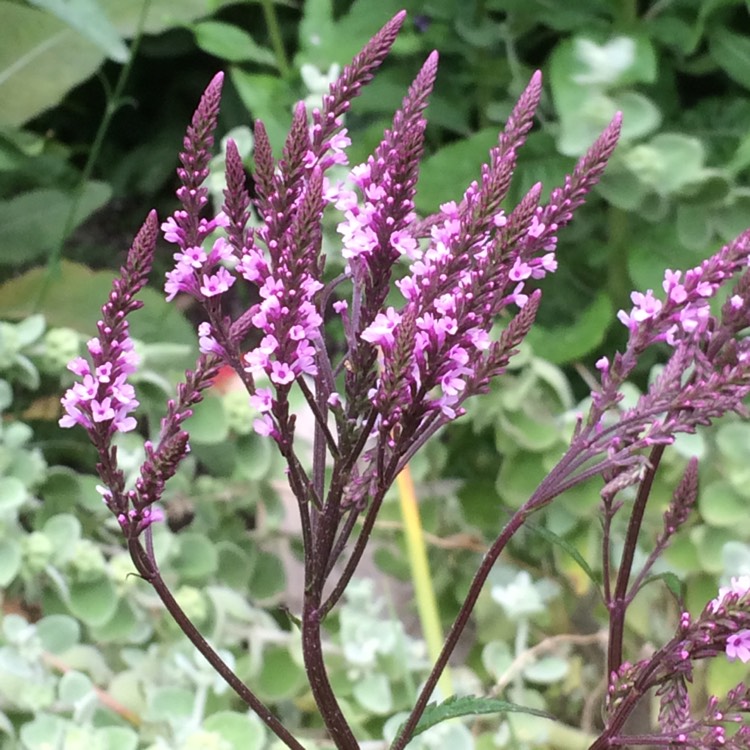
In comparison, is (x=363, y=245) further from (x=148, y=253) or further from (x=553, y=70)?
(x=553, y=70)

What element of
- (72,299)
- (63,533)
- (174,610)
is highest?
(72,299)

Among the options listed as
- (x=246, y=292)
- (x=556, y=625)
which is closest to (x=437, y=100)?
(x=246, y=292)

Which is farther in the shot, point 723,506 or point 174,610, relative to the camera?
point 723,506

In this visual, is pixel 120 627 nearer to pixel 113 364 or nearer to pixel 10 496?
pixel 10 496

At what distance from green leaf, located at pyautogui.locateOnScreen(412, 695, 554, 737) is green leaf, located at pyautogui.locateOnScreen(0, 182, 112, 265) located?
47cm

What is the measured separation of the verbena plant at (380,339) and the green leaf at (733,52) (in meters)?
0.42

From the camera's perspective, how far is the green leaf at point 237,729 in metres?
0.37

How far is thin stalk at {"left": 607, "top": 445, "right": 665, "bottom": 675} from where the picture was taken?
0.23m

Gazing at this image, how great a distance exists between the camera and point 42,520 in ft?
1.47

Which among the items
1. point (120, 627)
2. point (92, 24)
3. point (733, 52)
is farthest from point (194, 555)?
point (733, 52)

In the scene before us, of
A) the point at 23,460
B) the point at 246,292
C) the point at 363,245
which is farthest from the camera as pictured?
the point at 246,292

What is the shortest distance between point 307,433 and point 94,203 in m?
0.24

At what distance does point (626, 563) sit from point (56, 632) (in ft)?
1.02

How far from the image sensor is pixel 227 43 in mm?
580
